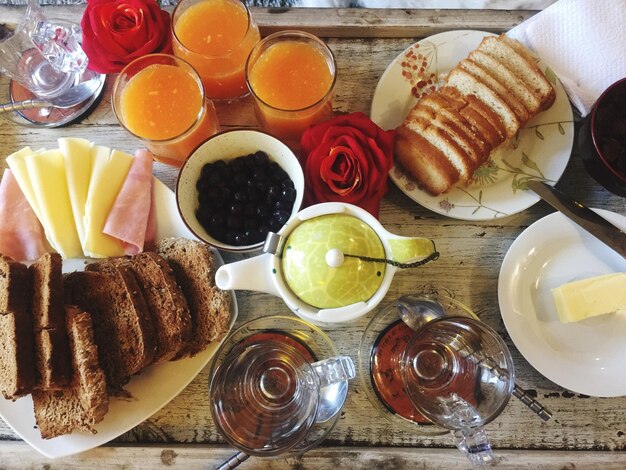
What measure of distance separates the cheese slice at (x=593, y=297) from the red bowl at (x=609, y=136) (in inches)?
8.4

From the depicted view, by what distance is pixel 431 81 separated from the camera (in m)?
1.36

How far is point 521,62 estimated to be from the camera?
1.29 metres

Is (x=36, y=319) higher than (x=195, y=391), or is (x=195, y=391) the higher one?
(x=36, y=319)

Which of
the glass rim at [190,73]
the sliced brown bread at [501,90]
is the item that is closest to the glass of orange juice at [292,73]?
the glass rim at [190,73]

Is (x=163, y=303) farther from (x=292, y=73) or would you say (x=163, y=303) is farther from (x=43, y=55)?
(x=43, y=55)

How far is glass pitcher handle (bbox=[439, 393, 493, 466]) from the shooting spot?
3.26ft

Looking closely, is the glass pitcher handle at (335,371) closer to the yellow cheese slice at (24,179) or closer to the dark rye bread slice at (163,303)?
the dark rye bread slice at (163,303)

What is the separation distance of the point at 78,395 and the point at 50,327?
6.0 inches

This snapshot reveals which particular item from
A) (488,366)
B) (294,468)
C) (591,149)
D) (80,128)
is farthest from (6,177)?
(591,149)

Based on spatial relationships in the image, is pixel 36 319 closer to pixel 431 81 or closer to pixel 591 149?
pixel 431 81

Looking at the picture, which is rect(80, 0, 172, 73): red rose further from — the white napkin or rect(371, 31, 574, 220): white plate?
the white napkin

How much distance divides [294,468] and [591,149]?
0.99 m

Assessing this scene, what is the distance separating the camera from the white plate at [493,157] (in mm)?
1271

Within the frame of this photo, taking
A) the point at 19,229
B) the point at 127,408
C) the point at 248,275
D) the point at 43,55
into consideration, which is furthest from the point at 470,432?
the point at 43,55
